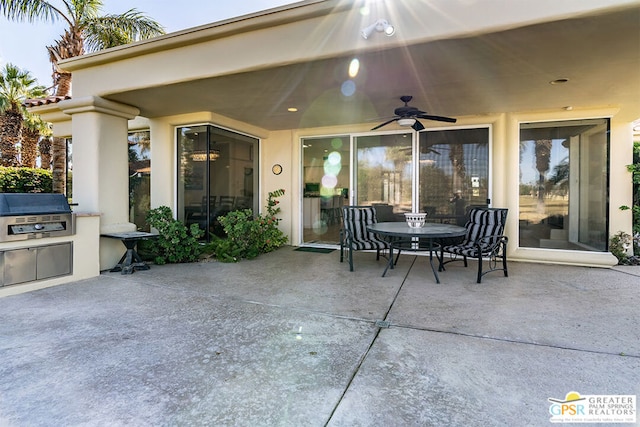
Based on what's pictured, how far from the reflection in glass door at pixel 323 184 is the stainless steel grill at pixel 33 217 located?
13.7 feet

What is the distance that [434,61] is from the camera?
3344 millimetres

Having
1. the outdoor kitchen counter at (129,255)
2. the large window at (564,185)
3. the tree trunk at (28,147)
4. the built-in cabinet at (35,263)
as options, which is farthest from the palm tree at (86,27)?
the large window at (564,185)

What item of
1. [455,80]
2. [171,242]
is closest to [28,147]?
[171,242]

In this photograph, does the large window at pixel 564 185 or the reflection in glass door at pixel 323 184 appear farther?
the reflection in glass door at pixel 323 184

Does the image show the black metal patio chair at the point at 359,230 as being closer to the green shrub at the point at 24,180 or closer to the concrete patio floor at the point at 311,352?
the concrete patio floor at the point at 311,352

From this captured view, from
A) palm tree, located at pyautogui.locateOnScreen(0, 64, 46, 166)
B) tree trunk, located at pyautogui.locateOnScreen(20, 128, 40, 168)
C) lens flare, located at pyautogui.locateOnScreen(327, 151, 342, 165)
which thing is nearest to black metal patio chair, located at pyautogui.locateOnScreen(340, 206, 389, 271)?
lens flare, located at pyautogui.locateOnScreen(327, 151, 342, 165)

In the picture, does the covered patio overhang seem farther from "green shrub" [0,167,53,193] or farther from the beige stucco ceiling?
"green shrub" [0,167,53,193]

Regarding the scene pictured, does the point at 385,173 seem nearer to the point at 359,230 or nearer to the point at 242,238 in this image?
the point at 359,230

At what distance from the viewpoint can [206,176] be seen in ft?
19.2

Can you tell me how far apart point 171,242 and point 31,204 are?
1.77 metres

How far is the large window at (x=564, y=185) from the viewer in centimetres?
520

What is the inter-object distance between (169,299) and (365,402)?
2.50m

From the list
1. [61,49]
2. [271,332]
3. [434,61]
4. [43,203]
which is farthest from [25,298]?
[61,49]
